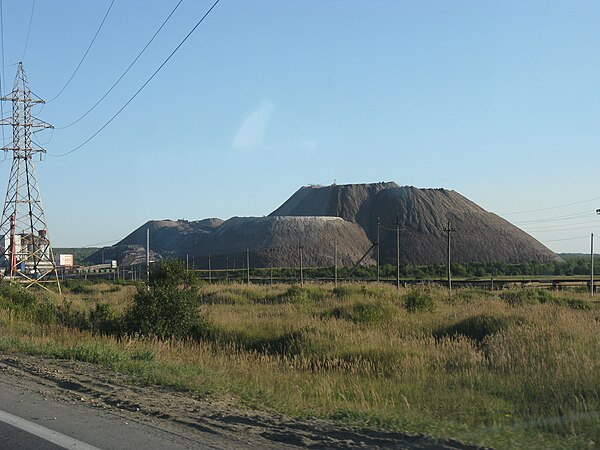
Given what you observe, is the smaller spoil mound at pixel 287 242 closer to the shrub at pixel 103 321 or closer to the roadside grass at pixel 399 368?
the shrub at pixel 103 321

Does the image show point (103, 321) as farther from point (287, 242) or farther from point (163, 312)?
point (287, 242)

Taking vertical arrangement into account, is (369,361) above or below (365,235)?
below

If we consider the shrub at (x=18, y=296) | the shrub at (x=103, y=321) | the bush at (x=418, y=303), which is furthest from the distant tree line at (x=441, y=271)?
the shrub at (x=103, y=321)

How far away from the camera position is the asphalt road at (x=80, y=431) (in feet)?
25.0

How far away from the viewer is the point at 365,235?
133 metres

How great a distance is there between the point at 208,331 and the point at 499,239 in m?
110

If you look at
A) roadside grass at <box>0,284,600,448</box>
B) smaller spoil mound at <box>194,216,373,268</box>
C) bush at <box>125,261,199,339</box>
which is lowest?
roadside grass at <box>0,284,600,448</box>

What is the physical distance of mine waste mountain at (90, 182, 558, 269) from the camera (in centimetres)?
11788

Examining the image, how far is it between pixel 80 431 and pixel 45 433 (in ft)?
1.30

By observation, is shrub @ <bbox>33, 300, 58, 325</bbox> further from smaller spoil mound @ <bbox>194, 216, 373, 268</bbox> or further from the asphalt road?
smaller spoil mound @ <bbox>194, 216, 373, 268</bbox>

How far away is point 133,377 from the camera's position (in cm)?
1229

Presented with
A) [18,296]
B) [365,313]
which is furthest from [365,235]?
[365,313]

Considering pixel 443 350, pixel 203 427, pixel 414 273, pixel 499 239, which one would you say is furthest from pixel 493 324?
pixel 499 239

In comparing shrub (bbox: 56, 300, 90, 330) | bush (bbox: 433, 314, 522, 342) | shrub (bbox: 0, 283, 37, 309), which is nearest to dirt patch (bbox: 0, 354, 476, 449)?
shrub (bbox: 56, 300, 90, 330)
